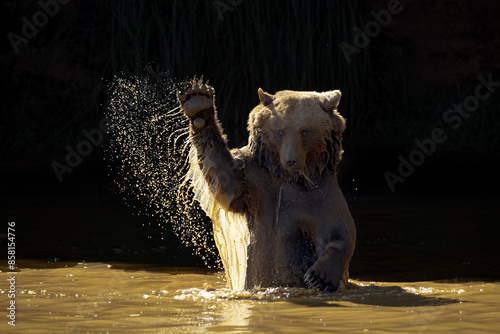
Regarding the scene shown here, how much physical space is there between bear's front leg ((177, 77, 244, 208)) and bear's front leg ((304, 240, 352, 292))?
2.16 feet

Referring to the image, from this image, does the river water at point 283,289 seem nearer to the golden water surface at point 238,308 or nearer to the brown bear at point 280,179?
the golden water surface at point 238,308

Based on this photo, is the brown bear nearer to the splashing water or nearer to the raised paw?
the raised paw

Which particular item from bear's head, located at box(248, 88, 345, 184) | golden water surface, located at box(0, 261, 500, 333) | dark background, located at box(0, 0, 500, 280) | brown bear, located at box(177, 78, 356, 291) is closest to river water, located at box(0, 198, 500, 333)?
golden water surface, located at box(0, 261, 500, 333)

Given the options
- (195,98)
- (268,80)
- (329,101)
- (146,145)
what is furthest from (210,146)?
(146,145)

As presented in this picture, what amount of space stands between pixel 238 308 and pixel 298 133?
124 cm

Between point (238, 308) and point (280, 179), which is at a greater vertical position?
point (280, 179)

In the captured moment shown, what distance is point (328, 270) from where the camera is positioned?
4.90 m

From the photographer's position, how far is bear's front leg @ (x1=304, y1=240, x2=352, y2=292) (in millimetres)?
4879

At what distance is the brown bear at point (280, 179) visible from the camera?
510 cm

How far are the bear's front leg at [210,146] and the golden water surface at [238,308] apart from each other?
2.03 feet

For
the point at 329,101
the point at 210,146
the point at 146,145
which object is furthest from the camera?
the point at 146,145

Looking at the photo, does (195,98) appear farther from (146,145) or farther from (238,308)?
(146,145)

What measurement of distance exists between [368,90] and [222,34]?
1863mm

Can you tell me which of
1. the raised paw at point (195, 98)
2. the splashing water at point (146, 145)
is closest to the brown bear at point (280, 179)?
the raised paw at point (195, 98)
